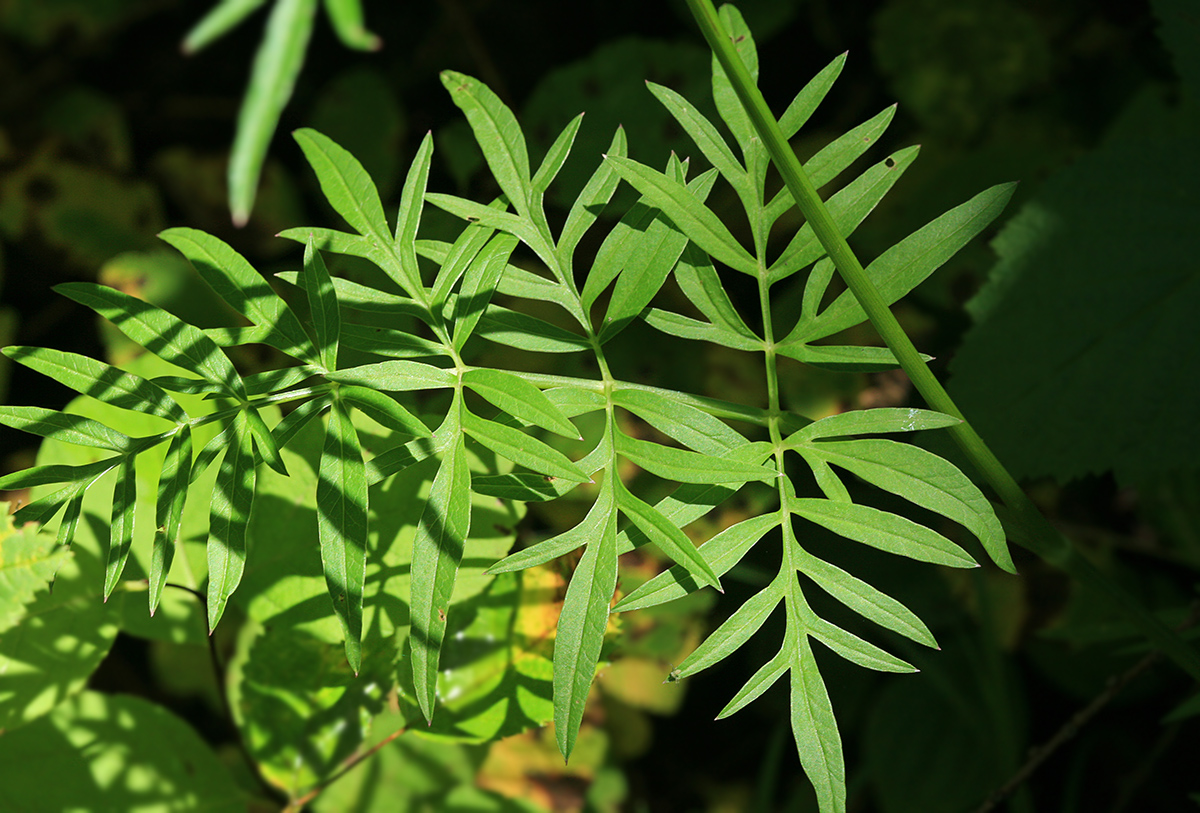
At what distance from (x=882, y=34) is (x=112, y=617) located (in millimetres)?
2172

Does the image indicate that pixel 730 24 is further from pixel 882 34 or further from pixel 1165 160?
pixel 882 34

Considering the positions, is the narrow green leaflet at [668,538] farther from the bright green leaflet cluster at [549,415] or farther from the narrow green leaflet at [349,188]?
the narrow green leaflet at [349,188]

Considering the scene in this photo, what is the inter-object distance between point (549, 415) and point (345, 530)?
0.22 metres

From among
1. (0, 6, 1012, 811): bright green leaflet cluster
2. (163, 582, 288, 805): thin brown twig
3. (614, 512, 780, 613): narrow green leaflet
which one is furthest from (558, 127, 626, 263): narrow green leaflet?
(163, 582, 288, 805): thin brown twig

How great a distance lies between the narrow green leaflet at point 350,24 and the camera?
Answer: 0.41 meters

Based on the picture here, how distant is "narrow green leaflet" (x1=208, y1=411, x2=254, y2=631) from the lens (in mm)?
805

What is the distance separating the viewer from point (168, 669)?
1.97m

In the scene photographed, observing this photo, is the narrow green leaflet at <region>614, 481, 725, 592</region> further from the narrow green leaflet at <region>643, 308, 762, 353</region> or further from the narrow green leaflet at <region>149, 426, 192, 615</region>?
the narrow green leaflet at <region>149, 426, 192, 615</region>

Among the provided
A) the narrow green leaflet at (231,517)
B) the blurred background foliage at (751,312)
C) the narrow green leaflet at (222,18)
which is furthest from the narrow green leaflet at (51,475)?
the narrow green leaflet at (222,18)

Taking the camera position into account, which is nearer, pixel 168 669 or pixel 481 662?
pixel 481 662

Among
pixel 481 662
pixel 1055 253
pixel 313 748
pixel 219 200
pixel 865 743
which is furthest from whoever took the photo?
pixel 219 200

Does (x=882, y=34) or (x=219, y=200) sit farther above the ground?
(x=219, y=200)

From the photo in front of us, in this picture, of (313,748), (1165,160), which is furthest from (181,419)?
(1165,160)

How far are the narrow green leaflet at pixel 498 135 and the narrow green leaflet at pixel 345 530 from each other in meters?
0.32
